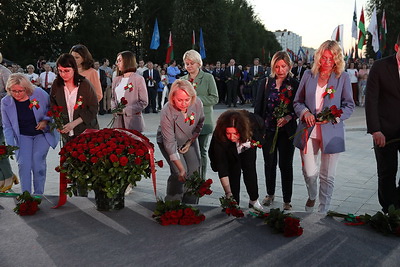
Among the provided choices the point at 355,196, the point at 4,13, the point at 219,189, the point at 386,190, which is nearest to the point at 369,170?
the point at 355,196

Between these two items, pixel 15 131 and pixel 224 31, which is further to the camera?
pixel 224 31

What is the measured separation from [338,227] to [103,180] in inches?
59.3

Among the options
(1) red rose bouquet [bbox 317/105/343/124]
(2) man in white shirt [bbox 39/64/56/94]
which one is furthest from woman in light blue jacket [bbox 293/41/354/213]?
(2) man in white shirt [bbox 39/64/56/94]

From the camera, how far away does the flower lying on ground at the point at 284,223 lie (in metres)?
2.68

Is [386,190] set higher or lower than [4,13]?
lower

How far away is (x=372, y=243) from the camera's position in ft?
8.46

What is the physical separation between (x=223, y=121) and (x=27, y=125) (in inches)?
86.3

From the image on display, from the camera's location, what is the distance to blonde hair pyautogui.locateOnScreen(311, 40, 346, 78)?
14.0 ft

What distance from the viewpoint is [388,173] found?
4.10 m

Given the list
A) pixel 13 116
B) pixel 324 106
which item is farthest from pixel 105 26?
pixel 324 106

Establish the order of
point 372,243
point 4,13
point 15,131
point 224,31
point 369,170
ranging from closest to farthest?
point 372,243 < point 15,131 < point 369,170 < point 4,13 < point 224,31

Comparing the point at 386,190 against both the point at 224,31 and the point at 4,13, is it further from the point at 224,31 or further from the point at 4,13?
the point at 224,31

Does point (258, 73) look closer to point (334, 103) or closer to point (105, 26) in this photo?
point (334, 103)

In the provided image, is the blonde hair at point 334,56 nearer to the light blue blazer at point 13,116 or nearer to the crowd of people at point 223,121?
the crowd of people at point 223,121
